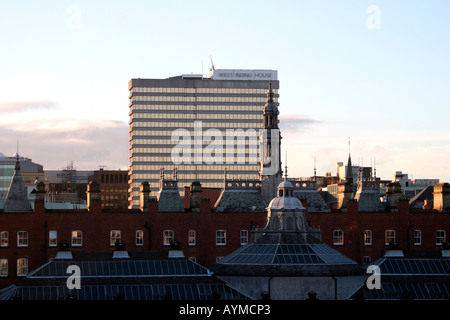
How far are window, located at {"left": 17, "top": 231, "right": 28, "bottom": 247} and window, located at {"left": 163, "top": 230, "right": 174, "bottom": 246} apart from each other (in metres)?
19.0

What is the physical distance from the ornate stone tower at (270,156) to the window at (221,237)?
31.4 ft

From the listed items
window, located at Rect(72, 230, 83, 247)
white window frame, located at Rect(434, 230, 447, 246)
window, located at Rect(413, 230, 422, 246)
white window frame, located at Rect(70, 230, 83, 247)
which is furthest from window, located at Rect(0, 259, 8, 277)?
white window frame, located at Rect(434, 230, 447, 246)

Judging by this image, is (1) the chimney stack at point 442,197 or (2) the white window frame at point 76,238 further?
(1) the chimney stack at point 442,197

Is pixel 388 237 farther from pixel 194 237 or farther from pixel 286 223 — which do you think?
pixel 194 237

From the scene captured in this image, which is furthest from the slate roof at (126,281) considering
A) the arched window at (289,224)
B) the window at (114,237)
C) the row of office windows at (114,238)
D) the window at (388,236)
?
the window at (388,236)

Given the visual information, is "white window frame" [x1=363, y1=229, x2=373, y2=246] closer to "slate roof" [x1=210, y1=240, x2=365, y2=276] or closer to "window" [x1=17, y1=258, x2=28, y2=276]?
"slate roof" [x1=210, y1=240, x2=365, y2=276]

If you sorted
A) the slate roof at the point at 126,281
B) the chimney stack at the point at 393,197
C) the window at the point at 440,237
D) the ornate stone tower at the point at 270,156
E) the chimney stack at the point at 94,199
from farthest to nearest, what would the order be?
the ornate stone tower at the point at 270,156, the chimney stack at the point at 393,197, the window at the point at 440,237, the chimney stack at the point at 94,199, the slate roof at the point at 126,281

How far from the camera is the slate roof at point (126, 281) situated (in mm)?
146000

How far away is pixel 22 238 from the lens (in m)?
169

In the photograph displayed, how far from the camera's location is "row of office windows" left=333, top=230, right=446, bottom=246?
583 feet

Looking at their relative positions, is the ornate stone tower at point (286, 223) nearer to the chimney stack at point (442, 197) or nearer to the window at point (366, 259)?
the window at point (366, 259)

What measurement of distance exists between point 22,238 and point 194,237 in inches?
934
